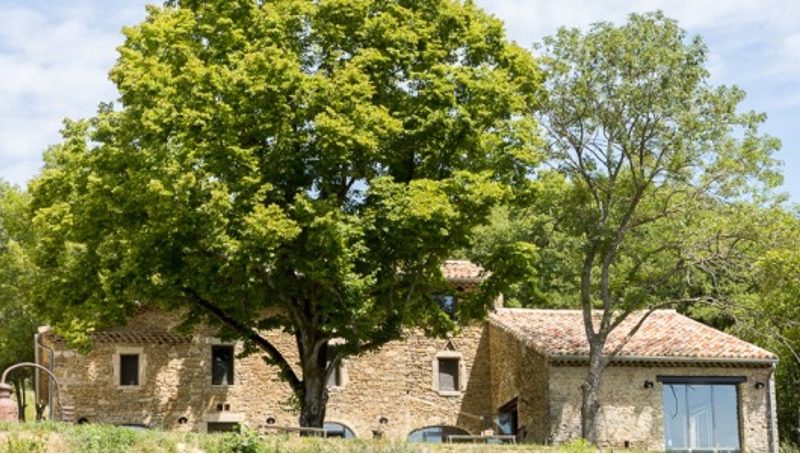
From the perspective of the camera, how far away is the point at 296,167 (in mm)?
32125

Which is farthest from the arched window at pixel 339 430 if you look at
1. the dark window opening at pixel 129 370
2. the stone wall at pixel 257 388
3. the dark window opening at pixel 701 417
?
the dark window opening at pixel 701 417

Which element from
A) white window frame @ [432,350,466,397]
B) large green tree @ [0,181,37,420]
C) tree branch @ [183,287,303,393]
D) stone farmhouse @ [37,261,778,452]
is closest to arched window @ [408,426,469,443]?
stone farmhouse @ [37,261,778,452]

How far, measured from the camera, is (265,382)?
44.2 meters

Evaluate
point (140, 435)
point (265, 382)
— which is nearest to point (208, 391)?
point (265, 382)

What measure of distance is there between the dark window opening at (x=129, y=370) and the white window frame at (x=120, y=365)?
0.33 ft

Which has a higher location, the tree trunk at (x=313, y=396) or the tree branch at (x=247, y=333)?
the tree branch at (x=247, y=333)

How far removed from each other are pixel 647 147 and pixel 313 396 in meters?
12.5

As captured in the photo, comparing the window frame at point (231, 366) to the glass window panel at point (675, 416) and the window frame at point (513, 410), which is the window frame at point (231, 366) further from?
the glass window panel at point (675, 416)

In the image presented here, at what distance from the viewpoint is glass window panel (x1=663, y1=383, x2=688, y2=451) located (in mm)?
39594

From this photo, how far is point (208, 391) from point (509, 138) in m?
16.2

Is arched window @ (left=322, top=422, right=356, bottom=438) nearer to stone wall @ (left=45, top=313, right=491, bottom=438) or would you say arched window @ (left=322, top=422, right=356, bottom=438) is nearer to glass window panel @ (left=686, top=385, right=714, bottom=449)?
stone wall @ (left=45, top=313, right=491, bottom=438)

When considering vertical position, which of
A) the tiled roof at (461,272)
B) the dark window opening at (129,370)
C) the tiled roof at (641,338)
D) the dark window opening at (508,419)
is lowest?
the dark window opening at (508,419)

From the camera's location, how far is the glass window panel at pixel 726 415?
4003 centimetres

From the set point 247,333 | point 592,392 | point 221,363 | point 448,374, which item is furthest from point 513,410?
point 247,333
